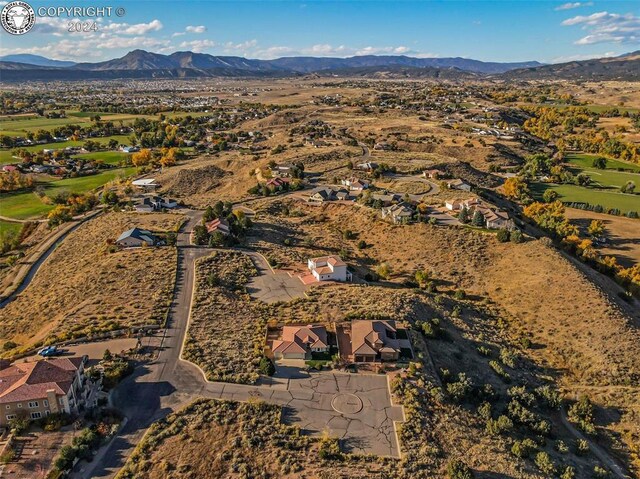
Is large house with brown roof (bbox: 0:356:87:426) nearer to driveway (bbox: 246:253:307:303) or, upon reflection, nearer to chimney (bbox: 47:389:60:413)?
chimney (bbox: 47:389:60:413)

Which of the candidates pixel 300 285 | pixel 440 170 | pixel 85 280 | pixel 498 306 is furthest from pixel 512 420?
pixel 440 170

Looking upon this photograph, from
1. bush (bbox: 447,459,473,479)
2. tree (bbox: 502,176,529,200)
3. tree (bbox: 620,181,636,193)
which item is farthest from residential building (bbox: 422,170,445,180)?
bush (bbox: 447,459,473,479)

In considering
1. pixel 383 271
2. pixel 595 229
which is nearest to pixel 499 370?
pixel 383 271

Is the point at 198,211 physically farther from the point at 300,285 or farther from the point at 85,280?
the point at 300,285

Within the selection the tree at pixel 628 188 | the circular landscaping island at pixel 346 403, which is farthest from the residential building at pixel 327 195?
the tree at pixel 628 188

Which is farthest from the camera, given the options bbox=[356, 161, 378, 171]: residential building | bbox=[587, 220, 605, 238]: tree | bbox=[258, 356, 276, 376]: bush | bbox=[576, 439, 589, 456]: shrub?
bbox=[356, 161, 378, 171]: residential building

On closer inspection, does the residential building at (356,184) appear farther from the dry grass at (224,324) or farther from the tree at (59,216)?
the tree at (59,216)
